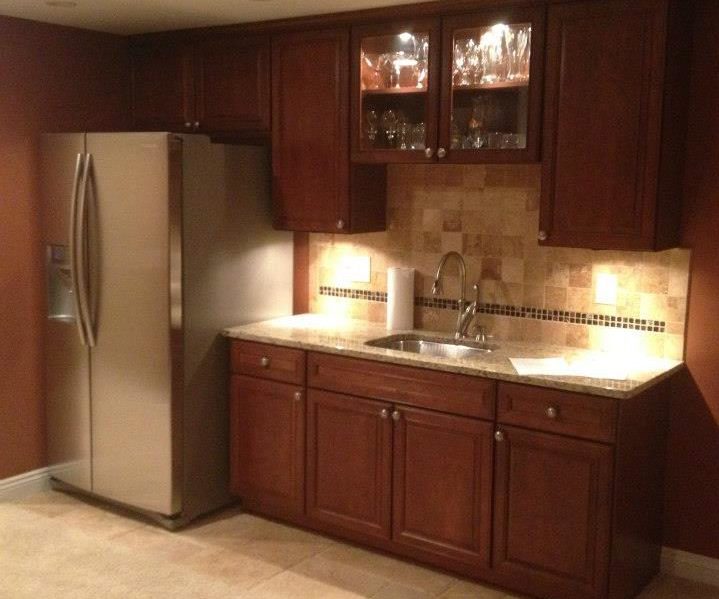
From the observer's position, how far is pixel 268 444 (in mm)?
3971

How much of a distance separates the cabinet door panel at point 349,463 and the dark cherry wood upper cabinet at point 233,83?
1340mm

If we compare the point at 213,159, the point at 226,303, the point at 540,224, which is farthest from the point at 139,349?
the point at 540,224

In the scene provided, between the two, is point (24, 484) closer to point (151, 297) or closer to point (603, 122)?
point (151, 297)

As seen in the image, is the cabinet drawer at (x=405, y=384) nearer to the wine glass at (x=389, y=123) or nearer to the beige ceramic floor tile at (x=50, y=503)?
the wine glass at (x=389, y=123)

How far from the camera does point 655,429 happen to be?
3.38m

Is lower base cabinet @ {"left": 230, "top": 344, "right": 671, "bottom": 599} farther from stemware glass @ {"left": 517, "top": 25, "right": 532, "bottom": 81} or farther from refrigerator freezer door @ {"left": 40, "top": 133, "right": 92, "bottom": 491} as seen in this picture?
stemware glass @ {"left": 517, "top": 25, "right": 532, "bottom": 81}

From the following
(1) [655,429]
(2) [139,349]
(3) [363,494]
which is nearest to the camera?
(1) [655,429]

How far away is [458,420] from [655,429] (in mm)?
734

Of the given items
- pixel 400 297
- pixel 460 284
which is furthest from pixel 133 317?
pixel 460 284

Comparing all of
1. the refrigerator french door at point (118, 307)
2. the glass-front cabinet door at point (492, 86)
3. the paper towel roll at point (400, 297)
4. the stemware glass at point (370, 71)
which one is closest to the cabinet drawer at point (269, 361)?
the refrigerator french door at point (118, 307)

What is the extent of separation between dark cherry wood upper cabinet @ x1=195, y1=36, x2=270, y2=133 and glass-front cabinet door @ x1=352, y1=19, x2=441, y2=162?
0.52 metres

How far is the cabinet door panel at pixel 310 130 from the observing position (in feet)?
12.8

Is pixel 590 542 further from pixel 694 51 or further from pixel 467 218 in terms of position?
pixel 694 51

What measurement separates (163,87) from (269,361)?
155 centimetres
